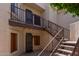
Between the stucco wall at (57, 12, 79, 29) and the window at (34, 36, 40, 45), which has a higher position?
the stucco wall at (57, 12, 79, 29)

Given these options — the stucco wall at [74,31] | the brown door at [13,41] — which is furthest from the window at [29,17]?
the stucco wall at [74,31]

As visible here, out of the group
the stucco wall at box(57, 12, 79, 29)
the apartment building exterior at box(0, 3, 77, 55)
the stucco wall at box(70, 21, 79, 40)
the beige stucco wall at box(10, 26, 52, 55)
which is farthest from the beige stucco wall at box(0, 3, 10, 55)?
the stucco wall at box(70, 21, 79, 40)

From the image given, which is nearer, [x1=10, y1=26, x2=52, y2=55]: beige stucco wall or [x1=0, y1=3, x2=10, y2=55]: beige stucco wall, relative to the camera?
[x1=0, y1=3, x2=10, y2=55]: beige stucco wall

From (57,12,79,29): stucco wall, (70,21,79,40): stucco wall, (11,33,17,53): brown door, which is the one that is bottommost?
(11,33,17,53): brown door

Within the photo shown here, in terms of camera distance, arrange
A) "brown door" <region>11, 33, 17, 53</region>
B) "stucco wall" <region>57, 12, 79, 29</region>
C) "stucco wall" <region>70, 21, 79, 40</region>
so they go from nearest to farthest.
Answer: "stucco wall" <region>57, 12, 79, 29</region>, "brown door" <region>11, 33, 17, 53</region>, "stucco wall" <region>70, 21, 79, 40</region>

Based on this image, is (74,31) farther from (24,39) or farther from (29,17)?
(29,17)

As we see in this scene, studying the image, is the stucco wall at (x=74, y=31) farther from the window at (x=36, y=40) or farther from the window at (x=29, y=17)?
the window at (x=29, y=17)

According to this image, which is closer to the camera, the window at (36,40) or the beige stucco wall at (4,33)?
the beige stucco wall at (4,33)

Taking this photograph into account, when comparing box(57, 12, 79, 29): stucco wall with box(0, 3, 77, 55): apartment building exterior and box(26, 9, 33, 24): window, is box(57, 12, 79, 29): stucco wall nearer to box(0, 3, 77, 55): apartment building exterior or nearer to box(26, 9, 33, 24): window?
box(0, 3, 77, 55): apartment building exterior

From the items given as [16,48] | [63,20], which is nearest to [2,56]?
[16,48]

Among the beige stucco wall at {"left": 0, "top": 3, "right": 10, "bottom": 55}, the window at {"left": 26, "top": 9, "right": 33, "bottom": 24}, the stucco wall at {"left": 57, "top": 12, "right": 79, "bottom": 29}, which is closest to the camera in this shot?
the beige stucco wall at {"left": 0, "top": 3, "right": 10, "bottom": 55}

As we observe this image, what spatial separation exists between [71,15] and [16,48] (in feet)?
3.67

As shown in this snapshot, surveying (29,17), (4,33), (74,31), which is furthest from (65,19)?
(29,17)

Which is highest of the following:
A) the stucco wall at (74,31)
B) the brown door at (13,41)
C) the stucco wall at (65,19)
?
the stucco wall at (65,19)
